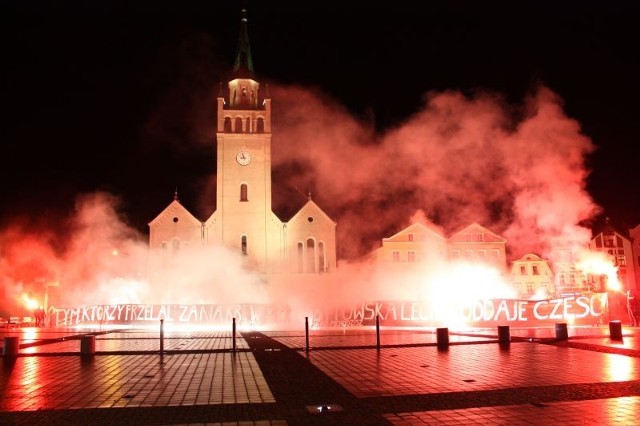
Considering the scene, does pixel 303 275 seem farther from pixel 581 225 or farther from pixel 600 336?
pixel 600 336

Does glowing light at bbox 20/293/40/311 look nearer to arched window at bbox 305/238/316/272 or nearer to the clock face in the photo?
the clock face

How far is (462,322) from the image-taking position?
29.9 meters

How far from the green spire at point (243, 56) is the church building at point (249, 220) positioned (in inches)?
138

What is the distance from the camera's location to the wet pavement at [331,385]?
26.6 feet

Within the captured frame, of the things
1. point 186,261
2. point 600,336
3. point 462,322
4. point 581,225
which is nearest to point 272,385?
point 600,336

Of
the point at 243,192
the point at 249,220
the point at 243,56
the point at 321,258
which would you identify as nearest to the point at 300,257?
the point at 321,258

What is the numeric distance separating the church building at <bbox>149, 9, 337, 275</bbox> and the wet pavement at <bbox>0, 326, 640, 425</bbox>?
36.6 meters

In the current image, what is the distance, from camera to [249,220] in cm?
5556

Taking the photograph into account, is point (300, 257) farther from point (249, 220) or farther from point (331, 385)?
point (331, 385)

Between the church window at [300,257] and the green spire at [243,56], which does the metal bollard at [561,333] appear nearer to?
the church window at [300,257]

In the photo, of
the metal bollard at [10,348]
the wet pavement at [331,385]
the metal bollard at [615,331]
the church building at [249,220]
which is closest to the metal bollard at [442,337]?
the wet pavement at [331,385]

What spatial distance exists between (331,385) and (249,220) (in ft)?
149

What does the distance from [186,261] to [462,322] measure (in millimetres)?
29475

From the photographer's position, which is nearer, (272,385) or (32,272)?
(272,385)
